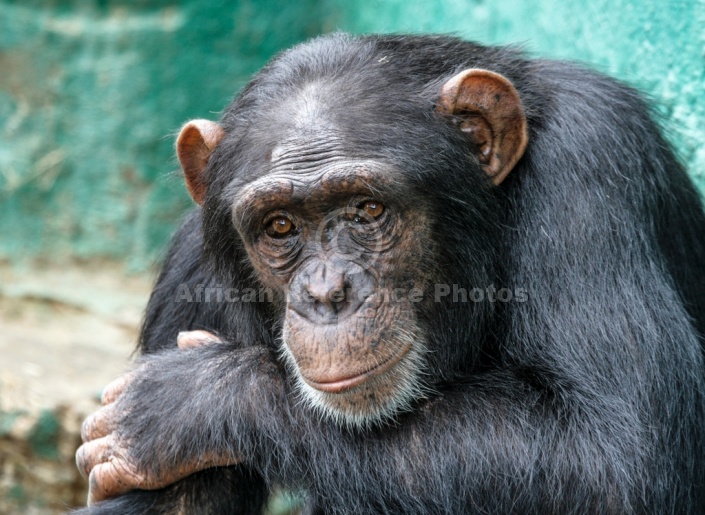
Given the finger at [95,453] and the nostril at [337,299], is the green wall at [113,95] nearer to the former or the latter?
the finger at [95,453]

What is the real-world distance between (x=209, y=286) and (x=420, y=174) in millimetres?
1787

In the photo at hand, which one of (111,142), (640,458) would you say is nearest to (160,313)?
(640,458)

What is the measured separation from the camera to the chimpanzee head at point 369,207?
460 cm

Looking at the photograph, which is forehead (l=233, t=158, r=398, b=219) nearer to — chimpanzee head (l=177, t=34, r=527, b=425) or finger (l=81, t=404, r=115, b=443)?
chimpanzee head (l=177, t=34, r=527, b=425)

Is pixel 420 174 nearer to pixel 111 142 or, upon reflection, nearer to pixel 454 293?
pixel 454 293

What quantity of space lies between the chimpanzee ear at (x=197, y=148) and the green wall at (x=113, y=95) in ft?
14.4

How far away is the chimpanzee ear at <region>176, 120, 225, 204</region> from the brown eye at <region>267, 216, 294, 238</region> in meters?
0.75

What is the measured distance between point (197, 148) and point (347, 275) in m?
1.42

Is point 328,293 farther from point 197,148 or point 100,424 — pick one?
point 100,424

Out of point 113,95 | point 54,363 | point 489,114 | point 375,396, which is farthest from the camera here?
point 113,95

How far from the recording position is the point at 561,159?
4.93m

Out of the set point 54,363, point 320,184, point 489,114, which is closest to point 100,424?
point 320,184

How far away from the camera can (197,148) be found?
547 cm

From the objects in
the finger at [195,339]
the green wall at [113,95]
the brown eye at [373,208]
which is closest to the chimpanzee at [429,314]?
the brown eye at [373,208]
